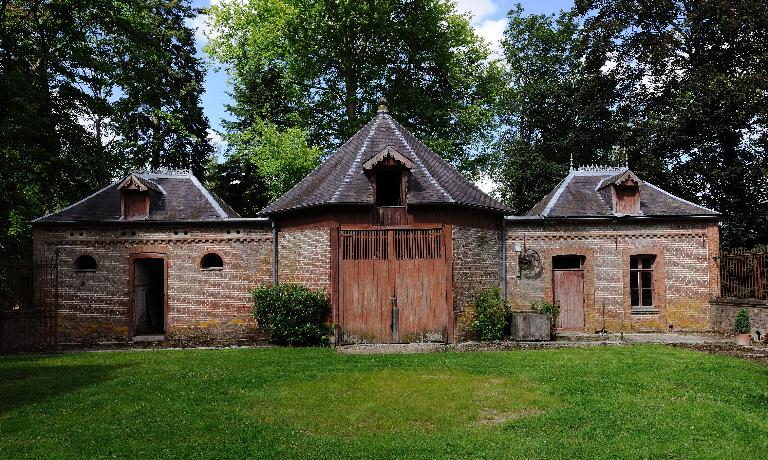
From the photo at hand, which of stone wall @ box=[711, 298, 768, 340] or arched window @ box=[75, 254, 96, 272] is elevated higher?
arched window @ box=[75, 254, 96, 272]

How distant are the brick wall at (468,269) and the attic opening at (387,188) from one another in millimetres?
2072

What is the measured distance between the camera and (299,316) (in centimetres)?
1591

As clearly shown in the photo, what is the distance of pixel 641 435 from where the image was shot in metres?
7.13

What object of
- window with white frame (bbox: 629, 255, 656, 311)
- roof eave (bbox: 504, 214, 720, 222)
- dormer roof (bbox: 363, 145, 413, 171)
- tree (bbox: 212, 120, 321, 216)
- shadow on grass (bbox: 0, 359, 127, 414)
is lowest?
shadow on grass (bbox: 0, 359, 127, 414)

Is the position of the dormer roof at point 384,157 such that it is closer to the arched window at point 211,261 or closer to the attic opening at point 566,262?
the arched window at point 211,261

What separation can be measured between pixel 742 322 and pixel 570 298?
192 inches

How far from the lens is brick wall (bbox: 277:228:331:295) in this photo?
16.3 meters

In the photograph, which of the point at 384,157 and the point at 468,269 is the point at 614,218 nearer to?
the point at 468,269

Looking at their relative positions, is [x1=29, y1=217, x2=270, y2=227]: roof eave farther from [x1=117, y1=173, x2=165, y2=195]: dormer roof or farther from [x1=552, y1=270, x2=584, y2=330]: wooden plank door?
[x1=552, y1=270, x2=584, y2=330]: wooden plank door

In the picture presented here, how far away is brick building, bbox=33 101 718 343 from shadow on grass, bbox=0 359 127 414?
4.94m

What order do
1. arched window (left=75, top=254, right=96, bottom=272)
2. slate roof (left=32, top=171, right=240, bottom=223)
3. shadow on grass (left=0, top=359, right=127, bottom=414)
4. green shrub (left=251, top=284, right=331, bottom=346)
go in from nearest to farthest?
1. shadow on grass (left=0, top=359, right=127, bottom=414)
2. green shrub (left=251, top=284, right=331, bottom=346)
3. arched window (left=75, top=254, right=96, bottom=272)
4. slate roof (left=32, top=171, right=240, bottom=223)

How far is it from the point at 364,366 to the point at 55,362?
7.67 m

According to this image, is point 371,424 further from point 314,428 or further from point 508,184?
point 508,184

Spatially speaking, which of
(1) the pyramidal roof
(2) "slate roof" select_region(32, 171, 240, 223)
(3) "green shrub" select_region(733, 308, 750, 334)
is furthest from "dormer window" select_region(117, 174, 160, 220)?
(3) "green shrub" select_region(733, 308, 750, 334)
